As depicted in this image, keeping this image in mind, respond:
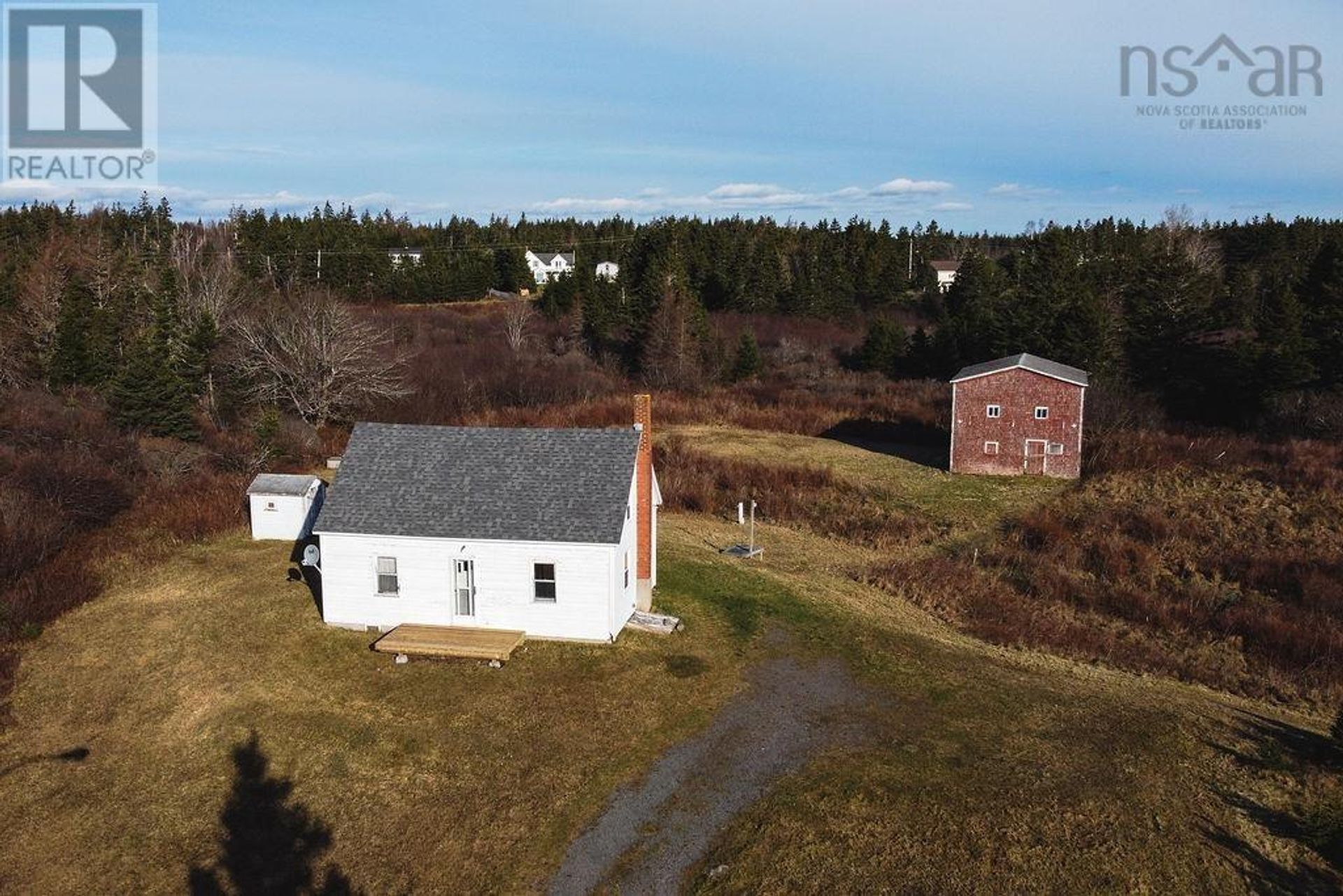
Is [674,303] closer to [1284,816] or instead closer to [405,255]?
[405,255]

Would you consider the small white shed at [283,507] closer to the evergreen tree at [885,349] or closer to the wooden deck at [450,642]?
the wooden deck at [450,642]

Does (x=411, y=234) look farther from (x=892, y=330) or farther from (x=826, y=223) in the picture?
(x=892, y=330)

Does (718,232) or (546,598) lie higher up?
(718,232)

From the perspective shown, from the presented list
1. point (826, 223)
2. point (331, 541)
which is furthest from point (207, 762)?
point (826, 223)

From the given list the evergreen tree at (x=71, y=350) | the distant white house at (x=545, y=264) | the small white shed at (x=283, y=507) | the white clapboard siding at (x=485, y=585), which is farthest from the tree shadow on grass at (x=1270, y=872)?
the distant white house at (x=545, y=264)

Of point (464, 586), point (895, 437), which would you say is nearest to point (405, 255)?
point (895, 437)

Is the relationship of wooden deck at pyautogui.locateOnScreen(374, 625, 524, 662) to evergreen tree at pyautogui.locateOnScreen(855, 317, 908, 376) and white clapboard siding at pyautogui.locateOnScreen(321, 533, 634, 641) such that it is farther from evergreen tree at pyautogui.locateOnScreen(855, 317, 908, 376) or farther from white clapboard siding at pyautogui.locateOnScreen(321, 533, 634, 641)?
evergreen tree at pyautogui.locateOnScreen(855, 317, 908, 376)
